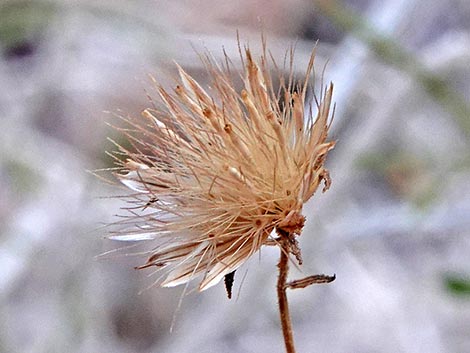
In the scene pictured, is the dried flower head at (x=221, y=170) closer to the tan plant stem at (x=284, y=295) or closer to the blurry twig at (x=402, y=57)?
the tan plant stem at (x=284, y=295)

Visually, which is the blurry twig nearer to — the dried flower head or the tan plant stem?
the dried flower head

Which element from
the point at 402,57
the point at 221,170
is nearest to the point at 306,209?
the point at 402,57

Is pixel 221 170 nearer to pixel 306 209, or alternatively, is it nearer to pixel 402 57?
pixel 402 57

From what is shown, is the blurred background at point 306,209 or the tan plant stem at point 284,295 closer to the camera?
the tan plant stem at point 284,295

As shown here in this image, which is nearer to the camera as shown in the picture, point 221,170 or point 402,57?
point 221,170

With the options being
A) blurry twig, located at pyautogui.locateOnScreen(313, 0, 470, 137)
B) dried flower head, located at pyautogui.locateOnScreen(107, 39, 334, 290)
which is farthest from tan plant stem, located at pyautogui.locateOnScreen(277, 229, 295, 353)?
blurry twig, located at pyautogui.locateOnScreen(313, 0, 470, 137)

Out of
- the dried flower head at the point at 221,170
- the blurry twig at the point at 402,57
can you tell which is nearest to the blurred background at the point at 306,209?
the blurry twig at the point at 402,57
